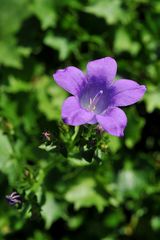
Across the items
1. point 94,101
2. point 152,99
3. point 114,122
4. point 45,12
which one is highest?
point 114,122

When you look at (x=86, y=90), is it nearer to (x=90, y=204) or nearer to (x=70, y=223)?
(x=90, y=204)

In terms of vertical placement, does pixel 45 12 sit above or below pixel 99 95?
below

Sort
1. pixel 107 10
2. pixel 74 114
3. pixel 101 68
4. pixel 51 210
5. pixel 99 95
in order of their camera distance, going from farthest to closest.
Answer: pixel 107 10 < pixel 51 210 < pixel 99 95 < pixel 101 68 < pixel 74 114

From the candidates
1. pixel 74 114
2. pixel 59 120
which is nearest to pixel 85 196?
pixel 59 120

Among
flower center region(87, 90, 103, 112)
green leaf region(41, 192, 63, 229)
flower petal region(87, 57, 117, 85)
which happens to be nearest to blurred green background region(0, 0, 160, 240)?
green leaf region(41, 192, 63, 229)

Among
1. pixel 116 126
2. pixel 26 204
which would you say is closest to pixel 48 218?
pixel 26 204

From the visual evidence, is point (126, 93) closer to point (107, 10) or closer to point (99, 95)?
point (99, 95)
